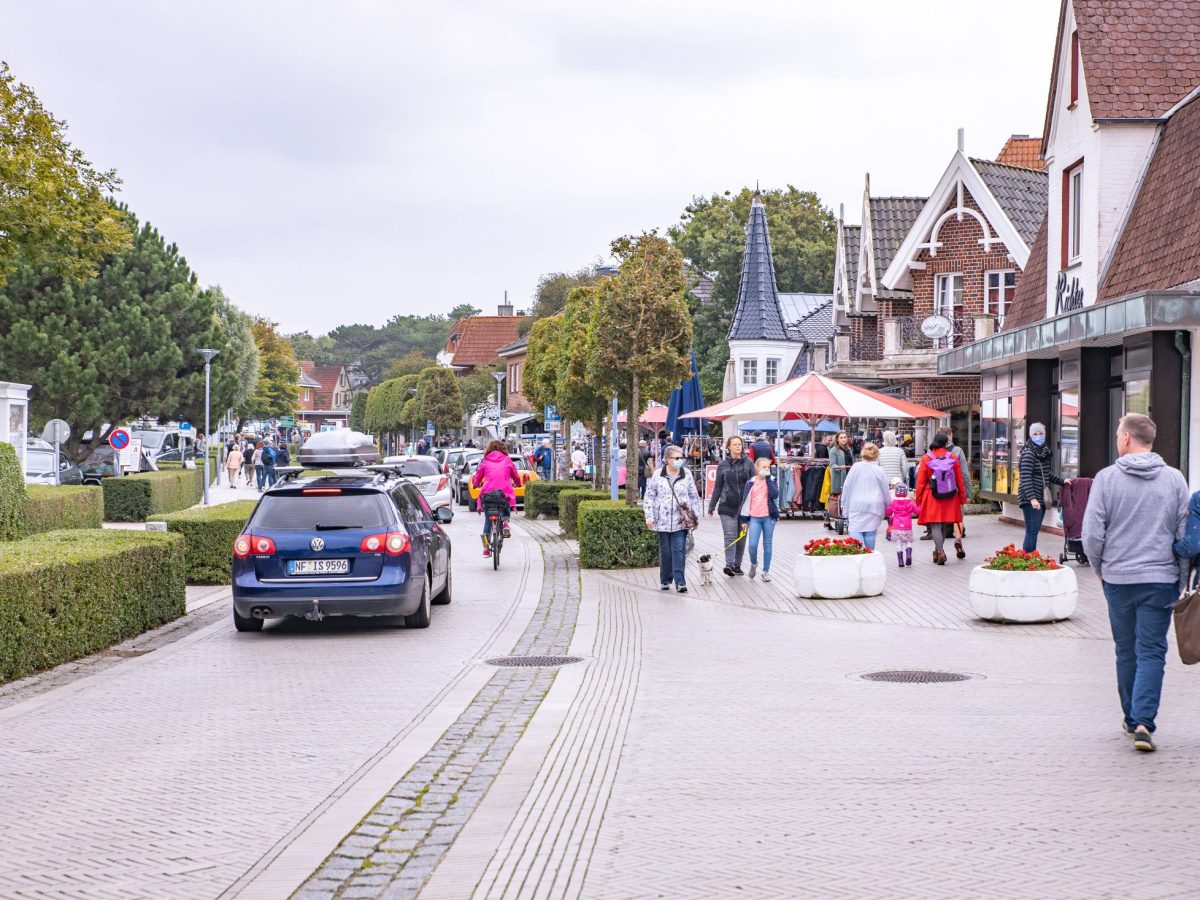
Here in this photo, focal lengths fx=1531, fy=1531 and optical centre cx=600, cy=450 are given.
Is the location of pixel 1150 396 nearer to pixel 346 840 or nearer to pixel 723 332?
pixel 346 840

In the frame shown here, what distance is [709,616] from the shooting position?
15.0 metres

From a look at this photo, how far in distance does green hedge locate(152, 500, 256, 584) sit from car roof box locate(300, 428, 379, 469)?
1211mm

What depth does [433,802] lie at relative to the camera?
6.88m

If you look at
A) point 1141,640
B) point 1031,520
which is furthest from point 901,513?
point 1141,640

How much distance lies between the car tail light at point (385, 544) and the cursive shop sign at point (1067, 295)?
13061 mm

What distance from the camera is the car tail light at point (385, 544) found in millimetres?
13523

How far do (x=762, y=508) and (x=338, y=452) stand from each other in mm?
7682

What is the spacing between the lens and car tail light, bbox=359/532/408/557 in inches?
532

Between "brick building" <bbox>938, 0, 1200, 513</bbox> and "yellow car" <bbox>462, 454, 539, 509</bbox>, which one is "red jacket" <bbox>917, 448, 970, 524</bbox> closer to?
Result: "brick building" <bbox>938, 0, 1200, 513</bbox>

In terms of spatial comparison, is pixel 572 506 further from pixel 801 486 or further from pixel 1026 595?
pixel 1026 595

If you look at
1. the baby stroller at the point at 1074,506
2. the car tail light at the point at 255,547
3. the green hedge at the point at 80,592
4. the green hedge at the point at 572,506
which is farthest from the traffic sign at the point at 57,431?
the baby stroller at the point at 1074,506

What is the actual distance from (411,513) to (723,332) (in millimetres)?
54696

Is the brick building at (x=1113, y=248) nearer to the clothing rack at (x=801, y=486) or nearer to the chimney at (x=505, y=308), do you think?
the clothing rack at (x=801, y=486)

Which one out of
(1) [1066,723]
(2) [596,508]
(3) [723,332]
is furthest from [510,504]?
(3) [723,332]
